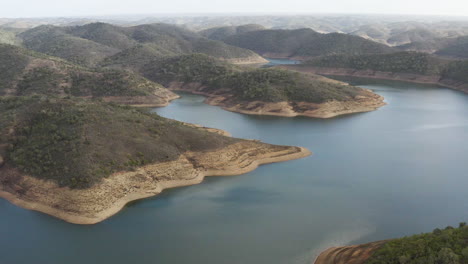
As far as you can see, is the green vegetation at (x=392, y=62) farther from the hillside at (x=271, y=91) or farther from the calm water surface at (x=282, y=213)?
the calm water surface at (x=282, y=213)

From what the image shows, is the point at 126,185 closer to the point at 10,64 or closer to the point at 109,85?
the point at 109,85

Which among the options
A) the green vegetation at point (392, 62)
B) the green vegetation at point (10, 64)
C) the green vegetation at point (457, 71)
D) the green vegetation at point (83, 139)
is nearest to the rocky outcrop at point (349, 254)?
the green vegetation at point (83, 139)

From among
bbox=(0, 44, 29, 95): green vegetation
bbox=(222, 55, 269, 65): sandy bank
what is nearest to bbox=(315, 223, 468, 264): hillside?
bbox=(0, 44, 29, 95): green vegetation

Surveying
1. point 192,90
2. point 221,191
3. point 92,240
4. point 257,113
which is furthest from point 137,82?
point 92,240

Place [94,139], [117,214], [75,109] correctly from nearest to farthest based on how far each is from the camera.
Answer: [117,214] → [94,139] → [75,109]

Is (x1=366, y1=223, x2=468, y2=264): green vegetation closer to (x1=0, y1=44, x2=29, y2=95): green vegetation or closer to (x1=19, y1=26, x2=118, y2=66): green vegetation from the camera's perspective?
(x1=0, y1=44, x2=29, y2=95): green vegetation

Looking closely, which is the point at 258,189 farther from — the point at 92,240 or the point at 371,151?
the point at 371,151

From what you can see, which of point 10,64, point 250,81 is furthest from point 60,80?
point 250,81
